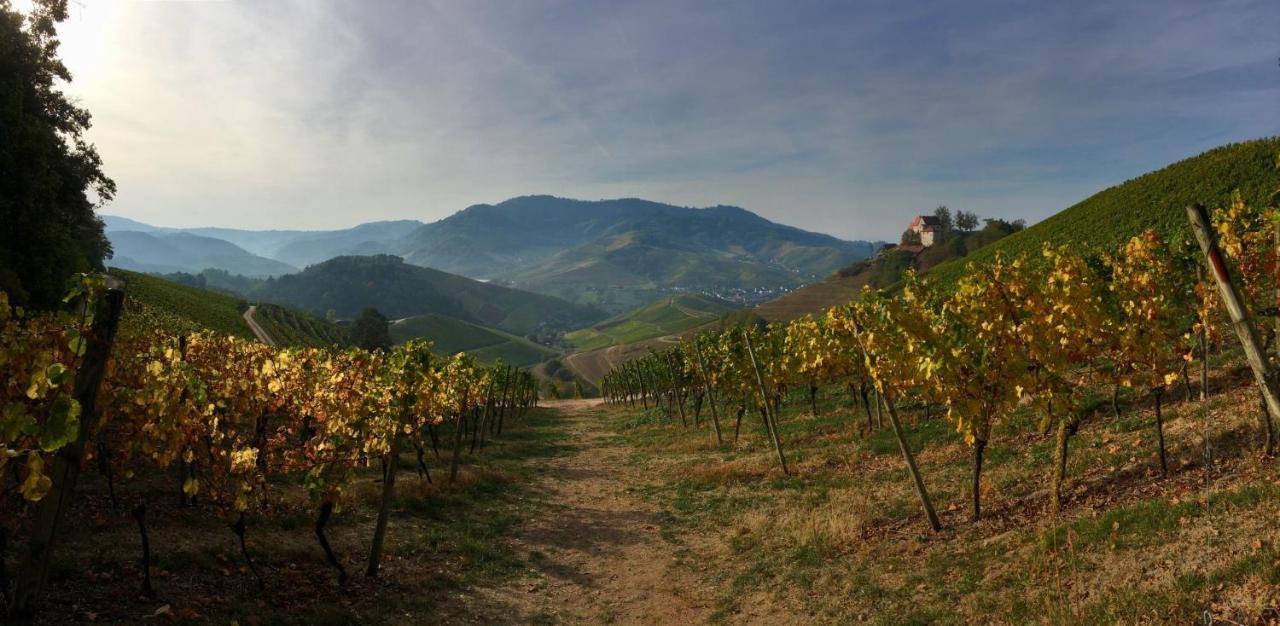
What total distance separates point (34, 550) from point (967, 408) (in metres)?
14.3

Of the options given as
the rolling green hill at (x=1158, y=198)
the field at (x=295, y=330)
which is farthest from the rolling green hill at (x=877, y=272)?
the field at (x=295, y=330)

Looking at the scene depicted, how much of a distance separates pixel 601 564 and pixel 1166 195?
76.5m

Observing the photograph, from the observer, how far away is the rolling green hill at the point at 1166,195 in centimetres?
5250

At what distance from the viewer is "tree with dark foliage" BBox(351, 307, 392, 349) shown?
369ft

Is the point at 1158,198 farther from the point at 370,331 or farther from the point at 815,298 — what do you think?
the point at 370,331

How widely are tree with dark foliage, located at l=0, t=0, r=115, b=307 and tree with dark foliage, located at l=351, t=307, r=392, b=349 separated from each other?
280 feet

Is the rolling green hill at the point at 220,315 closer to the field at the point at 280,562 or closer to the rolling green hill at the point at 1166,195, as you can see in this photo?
the field at the point at 280,562

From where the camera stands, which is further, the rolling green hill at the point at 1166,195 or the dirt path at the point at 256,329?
the dirt path at the point at 256,329

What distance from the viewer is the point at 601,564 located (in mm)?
14844

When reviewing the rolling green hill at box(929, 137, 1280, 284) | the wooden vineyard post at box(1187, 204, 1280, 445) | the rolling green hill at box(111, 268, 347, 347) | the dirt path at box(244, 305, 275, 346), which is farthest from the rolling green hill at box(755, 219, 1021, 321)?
the wooden vineyard post at box(1187, 204, 1280, 445)

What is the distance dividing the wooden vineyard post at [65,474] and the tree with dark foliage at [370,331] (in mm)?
114617

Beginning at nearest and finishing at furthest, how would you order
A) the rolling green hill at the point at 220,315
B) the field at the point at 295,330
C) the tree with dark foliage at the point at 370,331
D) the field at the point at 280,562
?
1. the field at the point at 280,562
2. the rolling green hill at the point at 220,315
3. the field at the point at 295,330
4. the tree with dark foliage at the point at 370,331

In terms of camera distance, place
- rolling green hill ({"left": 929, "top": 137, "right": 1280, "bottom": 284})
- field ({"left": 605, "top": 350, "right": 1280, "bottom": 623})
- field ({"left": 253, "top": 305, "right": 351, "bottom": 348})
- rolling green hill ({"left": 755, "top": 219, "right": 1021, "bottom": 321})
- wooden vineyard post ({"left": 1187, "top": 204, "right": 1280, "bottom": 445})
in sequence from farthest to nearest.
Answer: rolling green hill ({"left": 755, "top": 219, "right": 1021, "bottom": 321}), field ({"left": 253, "top": 305, "right": 351, "bottom": 348}), rolling green hill ({"left": 929, "top": 137, "right": 1280, "bottom": 284}), field ({"left": 605, "top": 350, "right": 1280, "bottom": 623}), wooden vineyard post ({"left": 1187, "top": 204, "right": 1280, "bottom": 445})

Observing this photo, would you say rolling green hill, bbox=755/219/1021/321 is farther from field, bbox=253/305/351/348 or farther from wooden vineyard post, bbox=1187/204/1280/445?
wooden vineyard post, bbox=1187/204/1280/445
